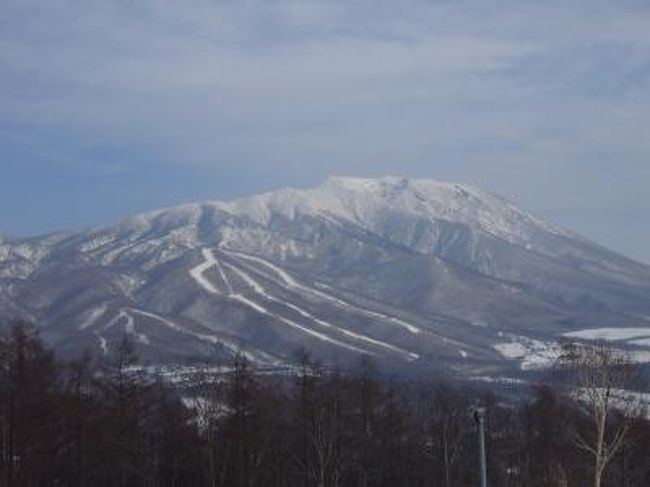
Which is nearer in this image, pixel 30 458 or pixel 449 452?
pixel 30 458

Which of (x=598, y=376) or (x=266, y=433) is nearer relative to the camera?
(x=598, y=376)

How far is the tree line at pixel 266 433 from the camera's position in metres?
51.0

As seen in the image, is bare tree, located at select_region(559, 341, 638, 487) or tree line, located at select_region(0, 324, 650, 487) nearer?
bare tree, located at select_region(559, 341, 638, 487)

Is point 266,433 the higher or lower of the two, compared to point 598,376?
lower

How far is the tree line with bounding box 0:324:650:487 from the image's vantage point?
51.0 m

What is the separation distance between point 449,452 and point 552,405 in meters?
5.67

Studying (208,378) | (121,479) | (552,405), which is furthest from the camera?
(208,378)

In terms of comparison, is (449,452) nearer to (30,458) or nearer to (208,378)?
(208,378)

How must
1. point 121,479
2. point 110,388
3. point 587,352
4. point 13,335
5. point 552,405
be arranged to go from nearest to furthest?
1. point 587,352
2. point 13,335
3. point 110,388
4. point 121,479
5. point 552,405

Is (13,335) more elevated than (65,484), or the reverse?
(13,335)

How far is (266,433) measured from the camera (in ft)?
180

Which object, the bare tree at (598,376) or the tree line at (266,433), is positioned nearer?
the bare tree at (598,376)

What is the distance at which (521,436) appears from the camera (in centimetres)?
6594

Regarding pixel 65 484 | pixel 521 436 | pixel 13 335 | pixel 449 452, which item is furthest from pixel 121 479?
pixel 521 436
